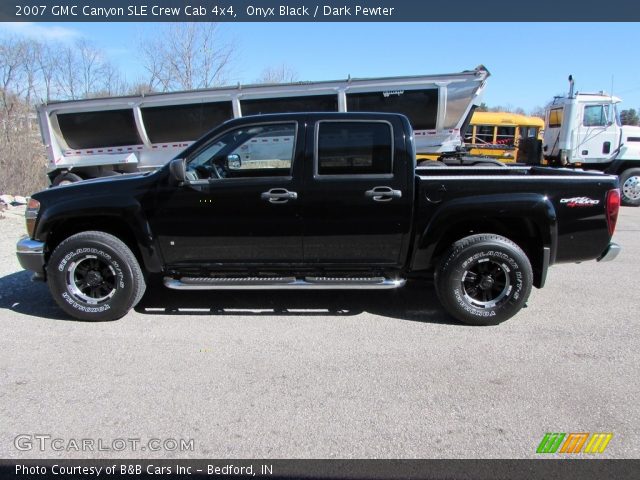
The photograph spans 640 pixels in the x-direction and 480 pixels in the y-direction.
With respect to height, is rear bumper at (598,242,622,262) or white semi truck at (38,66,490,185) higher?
white semi truck at (38,66,490,185)

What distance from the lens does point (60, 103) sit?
41.3 feet

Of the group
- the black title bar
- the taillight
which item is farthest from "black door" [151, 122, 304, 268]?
the taillight

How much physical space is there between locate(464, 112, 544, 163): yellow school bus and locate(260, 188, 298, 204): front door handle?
14.3m

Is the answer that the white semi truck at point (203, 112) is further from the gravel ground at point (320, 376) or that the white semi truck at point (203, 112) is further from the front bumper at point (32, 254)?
the gravel ground at point (320, 376)

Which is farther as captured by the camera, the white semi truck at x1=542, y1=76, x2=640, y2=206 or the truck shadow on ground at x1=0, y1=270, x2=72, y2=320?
the white semi truck at x1=542, y1=76, x2=640, y2=206

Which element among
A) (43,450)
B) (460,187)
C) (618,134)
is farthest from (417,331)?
(618,134)

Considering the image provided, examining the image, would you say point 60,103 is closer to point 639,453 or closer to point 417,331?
point 417,331

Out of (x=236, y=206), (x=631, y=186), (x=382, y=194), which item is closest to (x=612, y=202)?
(x=382, y=194)

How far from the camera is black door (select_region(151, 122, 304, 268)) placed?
4.30 meters

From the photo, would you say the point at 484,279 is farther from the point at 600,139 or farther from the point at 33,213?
the point at 600,139

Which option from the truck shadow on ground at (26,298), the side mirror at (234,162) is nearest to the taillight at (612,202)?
the side mirror at (234,162)

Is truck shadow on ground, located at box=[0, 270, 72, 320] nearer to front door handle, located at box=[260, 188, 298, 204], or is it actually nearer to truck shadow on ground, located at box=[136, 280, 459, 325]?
truck shadow on ground, located at box=[136, 280, 459, 325]

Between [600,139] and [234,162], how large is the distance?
493 inches

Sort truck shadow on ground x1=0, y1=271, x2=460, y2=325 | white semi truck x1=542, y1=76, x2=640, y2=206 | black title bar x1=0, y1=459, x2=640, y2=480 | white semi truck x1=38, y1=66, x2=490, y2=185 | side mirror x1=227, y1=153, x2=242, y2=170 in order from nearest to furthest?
black title bar x1=0, y1=459, x2=640, y2=480 < side mirror x1=227, y1=153, x2=242, y2=170 < truck shadow on ground x1=0, y1=271, x2=460, y2=325 < white semi truck x1=38, y1=66, x2=490, y2=185 < white semi truck x1=542, y1=76, x2=640, y2=206
